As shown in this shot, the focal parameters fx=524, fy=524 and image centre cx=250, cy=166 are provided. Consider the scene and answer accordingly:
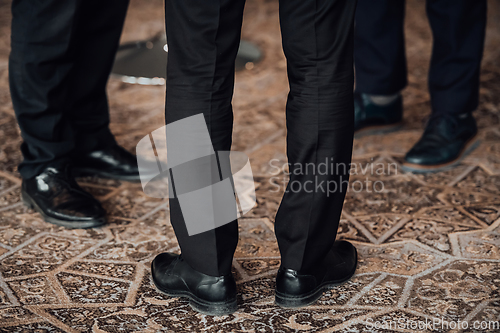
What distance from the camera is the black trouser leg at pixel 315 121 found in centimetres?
93

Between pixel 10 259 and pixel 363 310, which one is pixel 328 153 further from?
pixel 10 259

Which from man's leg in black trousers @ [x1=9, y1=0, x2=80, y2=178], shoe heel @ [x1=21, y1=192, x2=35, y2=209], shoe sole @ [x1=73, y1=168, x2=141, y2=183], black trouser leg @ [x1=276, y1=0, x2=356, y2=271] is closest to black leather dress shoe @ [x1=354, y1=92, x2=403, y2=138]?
shoe sole @ [x1=73, y1=168, x2=141, y2=183]

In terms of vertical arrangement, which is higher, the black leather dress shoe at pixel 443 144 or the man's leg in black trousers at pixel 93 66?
the man's leg in black trousers at pixel 93 66

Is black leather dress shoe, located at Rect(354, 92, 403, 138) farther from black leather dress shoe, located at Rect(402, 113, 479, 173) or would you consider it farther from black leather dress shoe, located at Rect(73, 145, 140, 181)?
black leather dress shoe, located at Rect(73, 145, 140, 181)

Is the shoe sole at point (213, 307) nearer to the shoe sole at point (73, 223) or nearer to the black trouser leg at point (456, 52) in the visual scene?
the shoe sole at point (73, 223)

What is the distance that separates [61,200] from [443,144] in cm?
122

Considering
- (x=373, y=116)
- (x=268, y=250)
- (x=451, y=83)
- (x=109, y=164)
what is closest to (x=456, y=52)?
(x=451, y=83)

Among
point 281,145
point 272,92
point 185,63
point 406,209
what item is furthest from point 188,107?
point 272,92

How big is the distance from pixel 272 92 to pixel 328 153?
4.22 ft

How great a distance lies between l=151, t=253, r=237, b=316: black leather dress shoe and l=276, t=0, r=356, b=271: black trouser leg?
0.14 meters

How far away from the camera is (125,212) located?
150cm

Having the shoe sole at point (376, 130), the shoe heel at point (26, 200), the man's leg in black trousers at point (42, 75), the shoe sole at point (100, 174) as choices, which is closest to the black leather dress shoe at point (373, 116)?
the shoe sole at point (376, 130)

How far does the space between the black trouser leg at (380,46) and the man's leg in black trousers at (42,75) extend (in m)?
1.02

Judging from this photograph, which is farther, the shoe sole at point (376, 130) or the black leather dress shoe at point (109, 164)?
the shoe sole at point (376, 130)
